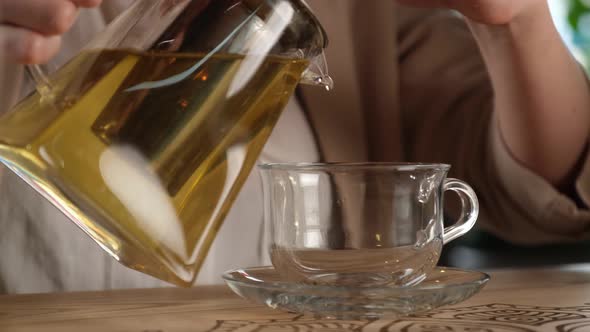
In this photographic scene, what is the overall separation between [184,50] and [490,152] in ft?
1.52

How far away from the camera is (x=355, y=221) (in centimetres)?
35

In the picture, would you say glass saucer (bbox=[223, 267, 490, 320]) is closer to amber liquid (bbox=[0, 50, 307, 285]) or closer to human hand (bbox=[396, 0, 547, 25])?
amber liquid (bbox=[0, 50, 307, 285])

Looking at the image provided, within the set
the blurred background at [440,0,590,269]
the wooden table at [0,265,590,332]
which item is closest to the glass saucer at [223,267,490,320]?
the wooden table at [0,265,590,332]

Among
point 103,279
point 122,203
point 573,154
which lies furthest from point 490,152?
point 122,203

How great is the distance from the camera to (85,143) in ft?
1.05

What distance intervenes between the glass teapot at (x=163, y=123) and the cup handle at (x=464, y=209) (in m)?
0.11

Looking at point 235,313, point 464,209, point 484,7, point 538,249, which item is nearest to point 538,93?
point 484,7

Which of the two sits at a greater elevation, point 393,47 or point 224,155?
point 393,47

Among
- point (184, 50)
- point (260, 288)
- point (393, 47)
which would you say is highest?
point (393, 47)

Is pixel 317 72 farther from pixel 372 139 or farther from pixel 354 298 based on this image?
pixel 372 139

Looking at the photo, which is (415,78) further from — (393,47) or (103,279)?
(103,279)

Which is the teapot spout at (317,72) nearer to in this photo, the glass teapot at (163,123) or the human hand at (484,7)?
the glass teapot at (163,123)

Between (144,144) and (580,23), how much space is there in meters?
1.56

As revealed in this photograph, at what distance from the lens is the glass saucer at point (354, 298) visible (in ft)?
1.03
